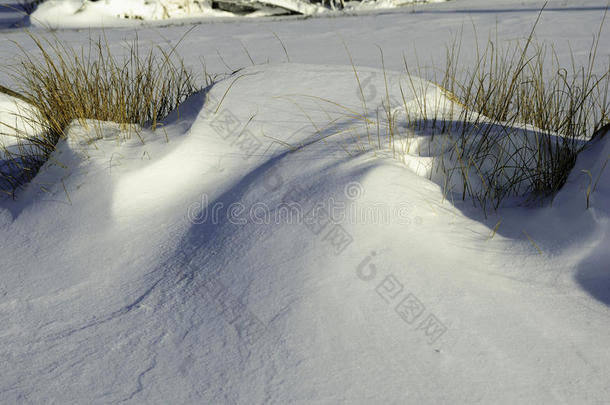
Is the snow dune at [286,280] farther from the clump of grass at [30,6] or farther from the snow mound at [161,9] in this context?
the clump of grass at [30,6]

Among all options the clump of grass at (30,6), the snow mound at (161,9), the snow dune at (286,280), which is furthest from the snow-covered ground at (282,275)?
the clump of grass at (30,6)

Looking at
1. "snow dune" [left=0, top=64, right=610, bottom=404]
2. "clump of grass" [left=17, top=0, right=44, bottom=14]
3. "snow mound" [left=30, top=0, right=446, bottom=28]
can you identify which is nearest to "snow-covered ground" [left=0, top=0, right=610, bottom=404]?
"snow dune" [left=0, top=64, right=610, bottom=404]

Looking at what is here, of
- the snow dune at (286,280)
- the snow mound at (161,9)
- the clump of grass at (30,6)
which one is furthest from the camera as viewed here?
the clump of grass at (30,6)

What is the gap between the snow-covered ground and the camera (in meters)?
1.24

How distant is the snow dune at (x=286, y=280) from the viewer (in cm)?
124

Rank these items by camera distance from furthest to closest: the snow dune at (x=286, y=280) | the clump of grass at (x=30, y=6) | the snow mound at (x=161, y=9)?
the clump of grass at (x=30, y=6)
the snow mound at (x=161, y=9)
the snow dune at (x=286, y=280)

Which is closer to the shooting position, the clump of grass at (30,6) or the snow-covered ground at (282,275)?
the snow-covered ground at (282,275)

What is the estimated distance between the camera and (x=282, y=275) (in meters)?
1.49

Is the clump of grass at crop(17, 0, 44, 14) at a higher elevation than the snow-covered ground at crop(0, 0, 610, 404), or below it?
higher

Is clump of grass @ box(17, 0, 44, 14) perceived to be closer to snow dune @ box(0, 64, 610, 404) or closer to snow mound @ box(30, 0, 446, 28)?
→ snow mound @ box(30, 0, 446, 28)

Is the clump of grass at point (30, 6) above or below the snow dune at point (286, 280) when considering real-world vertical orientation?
above

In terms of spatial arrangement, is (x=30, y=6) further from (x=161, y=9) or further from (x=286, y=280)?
(x=286, y=280)

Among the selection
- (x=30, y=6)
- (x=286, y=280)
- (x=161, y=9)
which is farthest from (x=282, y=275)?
(x=30, y=6)

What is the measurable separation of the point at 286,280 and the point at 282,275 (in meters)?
0.02
